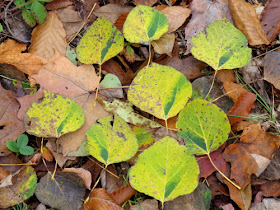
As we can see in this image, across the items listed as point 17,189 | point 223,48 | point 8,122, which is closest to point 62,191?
point 17,189

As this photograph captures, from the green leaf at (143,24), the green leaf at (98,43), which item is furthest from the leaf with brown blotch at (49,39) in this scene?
the green leaf at (143,24)

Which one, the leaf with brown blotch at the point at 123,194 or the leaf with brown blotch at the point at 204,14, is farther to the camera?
the leaf with brown blotch at the point at 204,14

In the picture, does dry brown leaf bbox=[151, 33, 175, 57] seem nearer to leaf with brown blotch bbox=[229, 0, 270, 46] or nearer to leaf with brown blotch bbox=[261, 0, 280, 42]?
leaf with brown blotch bbox=[229, 0, 270, 46]

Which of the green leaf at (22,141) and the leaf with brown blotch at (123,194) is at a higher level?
the green leaf at (22,141)

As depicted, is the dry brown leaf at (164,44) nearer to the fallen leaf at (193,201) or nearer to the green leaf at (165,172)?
the green leaf at (165,172)

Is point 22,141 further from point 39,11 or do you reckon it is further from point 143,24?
point 143,24

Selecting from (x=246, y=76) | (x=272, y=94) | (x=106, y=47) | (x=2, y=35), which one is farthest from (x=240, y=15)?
(x=2, y=35)

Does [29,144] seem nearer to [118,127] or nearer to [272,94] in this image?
[118,127]

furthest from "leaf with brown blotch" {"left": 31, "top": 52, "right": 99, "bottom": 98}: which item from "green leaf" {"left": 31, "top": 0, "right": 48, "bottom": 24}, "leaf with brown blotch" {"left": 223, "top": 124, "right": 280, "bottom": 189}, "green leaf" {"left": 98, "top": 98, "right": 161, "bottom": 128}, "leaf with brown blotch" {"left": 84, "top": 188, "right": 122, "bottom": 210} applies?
"leaf with brown blotch" {"left": 223, "top": 124, "right": 280, "bottom": 189}
